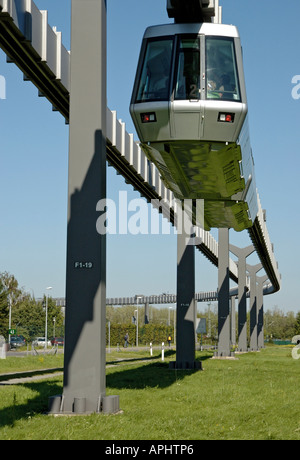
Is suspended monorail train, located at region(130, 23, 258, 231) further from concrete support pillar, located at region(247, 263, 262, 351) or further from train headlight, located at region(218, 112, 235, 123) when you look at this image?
concrete support pillar, located at region(247, 263, 262, 351)

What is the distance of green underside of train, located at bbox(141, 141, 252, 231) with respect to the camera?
16.0 meters

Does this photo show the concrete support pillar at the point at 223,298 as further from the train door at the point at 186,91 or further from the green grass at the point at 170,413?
the train door at the point at 186,91

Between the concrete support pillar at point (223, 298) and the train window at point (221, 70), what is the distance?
28.3 metres

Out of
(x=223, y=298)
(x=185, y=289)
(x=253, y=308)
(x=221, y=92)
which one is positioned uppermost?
(x=221, y=92)

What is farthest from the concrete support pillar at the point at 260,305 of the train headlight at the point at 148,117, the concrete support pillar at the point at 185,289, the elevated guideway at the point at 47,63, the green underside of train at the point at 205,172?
the train headlight at the point at 148,117

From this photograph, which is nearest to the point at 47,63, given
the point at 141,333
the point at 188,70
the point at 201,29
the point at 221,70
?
the point at 188,70

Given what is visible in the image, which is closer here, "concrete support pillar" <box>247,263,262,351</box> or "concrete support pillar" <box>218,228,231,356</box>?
"concrete support pillar" <box>218,228,231,356</box>

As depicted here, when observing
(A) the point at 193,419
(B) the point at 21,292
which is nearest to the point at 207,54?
(A) the point at 193,419

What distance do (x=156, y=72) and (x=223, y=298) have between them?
2915 cm

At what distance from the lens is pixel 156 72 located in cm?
1524

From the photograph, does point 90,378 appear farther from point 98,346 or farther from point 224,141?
point 224,141

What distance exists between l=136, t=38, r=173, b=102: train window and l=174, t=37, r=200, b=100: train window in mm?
235

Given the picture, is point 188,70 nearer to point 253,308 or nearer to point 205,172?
point 205,172

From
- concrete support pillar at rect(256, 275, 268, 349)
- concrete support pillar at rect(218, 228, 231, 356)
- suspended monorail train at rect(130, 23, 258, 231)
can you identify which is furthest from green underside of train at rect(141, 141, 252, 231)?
Answer: concrete support pillar at rect(256, 275, 268, 349)
